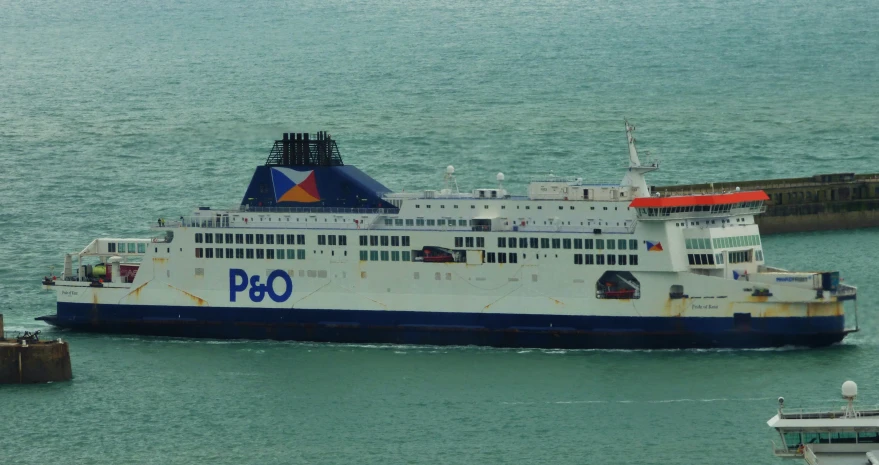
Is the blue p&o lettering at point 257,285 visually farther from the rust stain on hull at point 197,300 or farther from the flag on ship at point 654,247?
the flag on ship at point 654,247

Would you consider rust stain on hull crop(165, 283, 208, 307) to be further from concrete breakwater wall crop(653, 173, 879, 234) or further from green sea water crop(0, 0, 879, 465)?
concrete breakwater wall crop(653, 173, 879, 234)

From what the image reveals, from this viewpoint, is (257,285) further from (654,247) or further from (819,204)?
(819,204)

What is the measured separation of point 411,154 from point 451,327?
119ft

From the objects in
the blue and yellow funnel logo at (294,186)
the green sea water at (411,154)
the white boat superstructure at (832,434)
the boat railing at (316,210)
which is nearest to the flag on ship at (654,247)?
the green sea water at (411,154)

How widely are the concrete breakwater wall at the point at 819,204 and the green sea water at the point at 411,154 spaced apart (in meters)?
2.10

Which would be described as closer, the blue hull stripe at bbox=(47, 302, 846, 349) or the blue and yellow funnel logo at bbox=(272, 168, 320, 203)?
the blue hull stripe at bbox=(47, 302, 846, 349)

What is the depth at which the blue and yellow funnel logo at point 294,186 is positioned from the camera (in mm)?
64562

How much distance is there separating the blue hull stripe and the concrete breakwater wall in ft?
79.8

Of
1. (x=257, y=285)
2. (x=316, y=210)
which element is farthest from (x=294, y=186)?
(x=257, y=285)

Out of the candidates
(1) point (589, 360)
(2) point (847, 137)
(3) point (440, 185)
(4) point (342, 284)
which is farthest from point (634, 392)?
(2) point (847, 137)

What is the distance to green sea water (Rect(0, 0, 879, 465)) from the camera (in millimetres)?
52188

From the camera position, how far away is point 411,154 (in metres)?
97.6

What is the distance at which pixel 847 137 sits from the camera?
10725 cm

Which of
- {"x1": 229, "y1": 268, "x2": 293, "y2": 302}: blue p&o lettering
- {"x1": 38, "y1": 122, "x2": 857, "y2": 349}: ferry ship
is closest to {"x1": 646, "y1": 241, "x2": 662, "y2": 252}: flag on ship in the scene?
{"x1": 38, "y1": 122, "x2": 857, "y2": 349}: ferry ship
